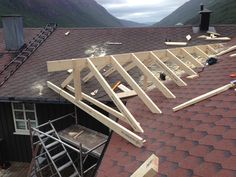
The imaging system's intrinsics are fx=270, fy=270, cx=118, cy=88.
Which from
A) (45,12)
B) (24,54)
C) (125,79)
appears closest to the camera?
(125,79)

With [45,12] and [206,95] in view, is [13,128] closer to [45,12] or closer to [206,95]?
[206,95]

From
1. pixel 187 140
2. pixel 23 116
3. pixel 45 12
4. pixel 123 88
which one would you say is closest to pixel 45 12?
pixel 45 12

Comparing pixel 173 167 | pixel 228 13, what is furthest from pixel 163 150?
pixel 228 13

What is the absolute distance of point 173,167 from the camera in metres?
4.24

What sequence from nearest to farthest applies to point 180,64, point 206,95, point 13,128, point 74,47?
point 206,95 → point 180,64 → point 13,128 → point 74,47

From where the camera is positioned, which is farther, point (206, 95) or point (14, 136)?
point (14, 136)

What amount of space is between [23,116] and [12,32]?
5.70m

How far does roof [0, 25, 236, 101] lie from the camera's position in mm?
10713

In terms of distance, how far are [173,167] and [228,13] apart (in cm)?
7959

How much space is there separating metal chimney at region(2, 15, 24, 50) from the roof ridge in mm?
549

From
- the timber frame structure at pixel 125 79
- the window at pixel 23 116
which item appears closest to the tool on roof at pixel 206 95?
the timber frame structure at pixel 125 79

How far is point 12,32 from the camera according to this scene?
1490 centimetres

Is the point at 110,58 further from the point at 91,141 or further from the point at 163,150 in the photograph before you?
the point at 163,150

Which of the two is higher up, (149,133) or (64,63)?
(64,63)
